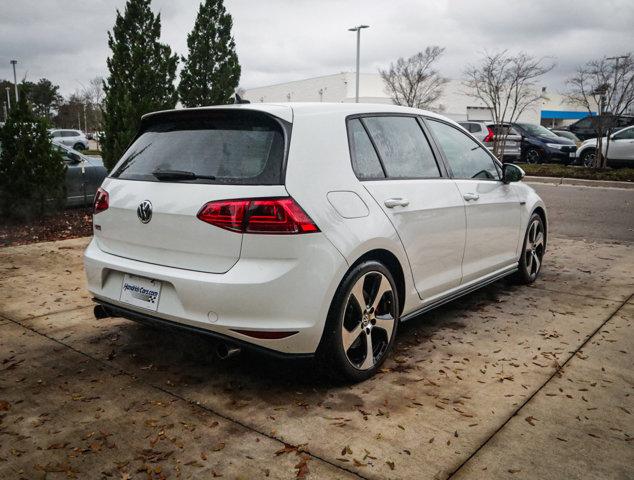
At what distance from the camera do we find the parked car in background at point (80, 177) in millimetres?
10734

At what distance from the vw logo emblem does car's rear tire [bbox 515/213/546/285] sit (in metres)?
3.73

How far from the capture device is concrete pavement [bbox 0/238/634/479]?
2.66 meters

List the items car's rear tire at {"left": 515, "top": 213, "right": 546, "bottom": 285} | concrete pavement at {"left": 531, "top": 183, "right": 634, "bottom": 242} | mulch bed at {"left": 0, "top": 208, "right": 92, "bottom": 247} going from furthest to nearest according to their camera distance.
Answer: concrete pavement at {"left": 531, "top": 183, "right": 634, "bottom": 242} < mulch bed at {"left": 0, "top": 208, "right": 92, "bottom": 247} < car's rear tire at {"left": 515, "top": 213, "right": 546, "bottom": 285}

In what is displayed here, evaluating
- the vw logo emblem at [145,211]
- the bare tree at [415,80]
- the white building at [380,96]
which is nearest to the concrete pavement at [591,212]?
the vw logo emblem at [145,211]

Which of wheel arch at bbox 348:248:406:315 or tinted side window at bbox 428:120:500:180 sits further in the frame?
tinted side window at bbox 428:120:500:180

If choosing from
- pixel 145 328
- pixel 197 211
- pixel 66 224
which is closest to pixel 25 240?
pixel 66 224

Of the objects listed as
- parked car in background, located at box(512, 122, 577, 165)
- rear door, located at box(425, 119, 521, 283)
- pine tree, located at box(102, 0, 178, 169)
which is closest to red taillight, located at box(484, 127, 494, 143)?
parked car in background, located at box(512, 122, 577, 165)

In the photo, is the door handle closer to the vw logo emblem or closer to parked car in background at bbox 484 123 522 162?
the vw logo emblem

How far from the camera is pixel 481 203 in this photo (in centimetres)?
462

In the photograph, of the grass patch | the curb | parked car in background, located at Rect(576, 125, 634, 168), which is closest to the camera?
the curb

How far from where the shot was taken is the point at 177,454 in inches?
107

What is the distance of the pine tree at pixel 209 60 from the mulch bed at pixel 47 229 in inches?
269

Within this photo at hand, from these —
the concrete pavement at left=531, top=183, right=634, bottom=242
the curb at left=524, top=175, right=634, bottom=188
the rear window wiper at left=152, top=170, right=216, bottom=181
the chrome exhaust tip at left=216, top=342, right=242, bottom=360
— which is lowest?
the concrete pavement at left=531, top=183, right=634, bottom=242

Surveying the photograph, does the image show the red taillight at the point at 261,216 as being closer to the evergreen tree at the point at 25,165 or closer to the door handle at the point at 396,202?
the door handle at the point at 396,202
